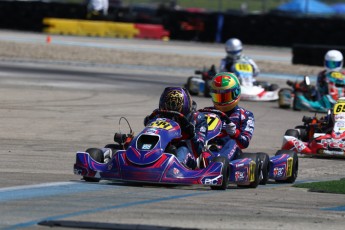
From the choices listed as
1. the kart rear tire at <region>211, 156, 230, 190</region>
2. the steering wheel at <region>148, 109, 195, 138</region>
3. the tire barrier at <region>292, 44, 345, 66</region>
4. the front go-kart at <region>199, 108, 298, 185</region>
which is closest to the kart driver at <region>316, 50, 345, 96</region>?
the front go-kart at <region>199, 108, 298, 185</region>

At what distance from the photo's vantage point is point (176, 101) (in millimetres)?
10523

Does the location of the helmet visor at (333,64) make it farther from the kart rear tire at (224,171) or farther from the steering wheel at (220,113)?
the kart rear tire at (224,171)

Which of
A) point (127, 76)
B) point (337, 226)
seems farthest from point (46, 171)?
point (127, 76)

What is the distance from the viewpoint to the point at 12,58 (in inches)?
→ 1167

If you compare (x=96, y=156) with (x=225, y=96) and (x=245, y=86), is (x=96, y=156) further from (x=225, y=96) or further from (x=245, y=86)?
(x=245, y=86)

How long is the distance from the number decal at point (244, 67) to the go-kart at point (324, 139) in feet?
26.2

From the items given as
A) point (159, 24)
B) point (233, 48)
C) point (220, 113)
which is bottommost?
point (159, 24)

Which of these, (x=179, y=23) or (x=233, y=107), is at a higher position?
(x=233, y=107)

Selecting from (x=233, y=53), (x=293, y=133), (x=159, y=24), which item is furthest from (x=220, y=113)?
(x=159, y=24)

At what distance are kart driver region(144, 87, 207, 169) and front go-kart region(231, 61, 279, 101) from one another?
11976 millimetres

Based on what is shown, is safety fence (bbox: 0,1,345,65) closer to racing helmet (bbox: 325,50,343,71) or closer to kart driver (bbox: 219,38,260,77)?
kart driver (bbox: 219,38,260,77)

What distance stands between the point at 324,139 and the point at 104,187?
5451 millimetres

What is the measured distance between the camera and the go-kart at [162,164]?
983 centimetres

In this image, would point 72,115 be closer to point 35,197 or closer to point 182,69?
point 35,197
